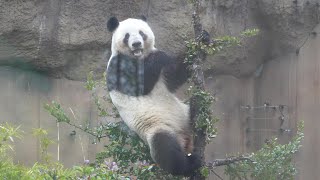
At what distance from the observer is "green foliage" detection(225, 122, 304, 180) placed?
4918 mm

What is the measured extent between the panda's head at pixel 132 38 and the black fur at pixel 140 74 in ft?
0.25

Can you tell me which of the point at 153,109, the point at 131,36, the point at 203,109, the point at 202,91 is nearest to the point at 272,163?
the point at 203,109

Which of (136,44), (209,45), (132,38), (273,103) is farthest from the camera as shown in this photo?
(273,103)

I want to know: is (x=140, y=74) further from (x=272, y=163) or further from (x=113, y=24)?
(x=272, y=163)

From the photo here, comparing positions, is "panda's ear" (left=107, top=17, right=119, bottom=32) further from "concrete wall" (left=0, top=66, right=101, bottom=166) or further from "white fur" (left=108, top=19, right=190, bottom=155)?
"concrete wall" (left=0, top=66, right=101, bottom=166)

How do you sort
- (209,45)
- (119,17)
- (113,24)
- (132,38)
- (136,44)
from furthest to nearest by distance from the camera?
1. (119,17)
2. (113,24)
3. (132,38)
4. (136,44)
5. (209,45)

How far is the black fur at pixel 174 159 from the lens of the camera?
4713mm

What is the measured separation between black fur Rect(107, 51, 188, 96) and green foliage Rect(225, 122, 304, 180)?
0.83 meters

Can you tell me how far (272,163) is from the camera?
16.2 ft

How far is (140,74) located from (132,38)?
32 centimetres

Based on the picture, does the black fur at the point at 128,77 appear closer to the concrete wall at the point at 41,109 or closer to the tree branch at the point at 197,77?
the tree branch at the point at 197,77

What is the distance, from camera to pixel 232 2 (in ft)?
22.8

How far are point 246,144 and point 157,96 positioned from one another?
88.5 inches

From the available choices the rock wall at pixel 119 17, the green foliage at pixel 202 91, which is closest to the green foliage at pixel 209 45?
the green foliage at pixel 202 91
